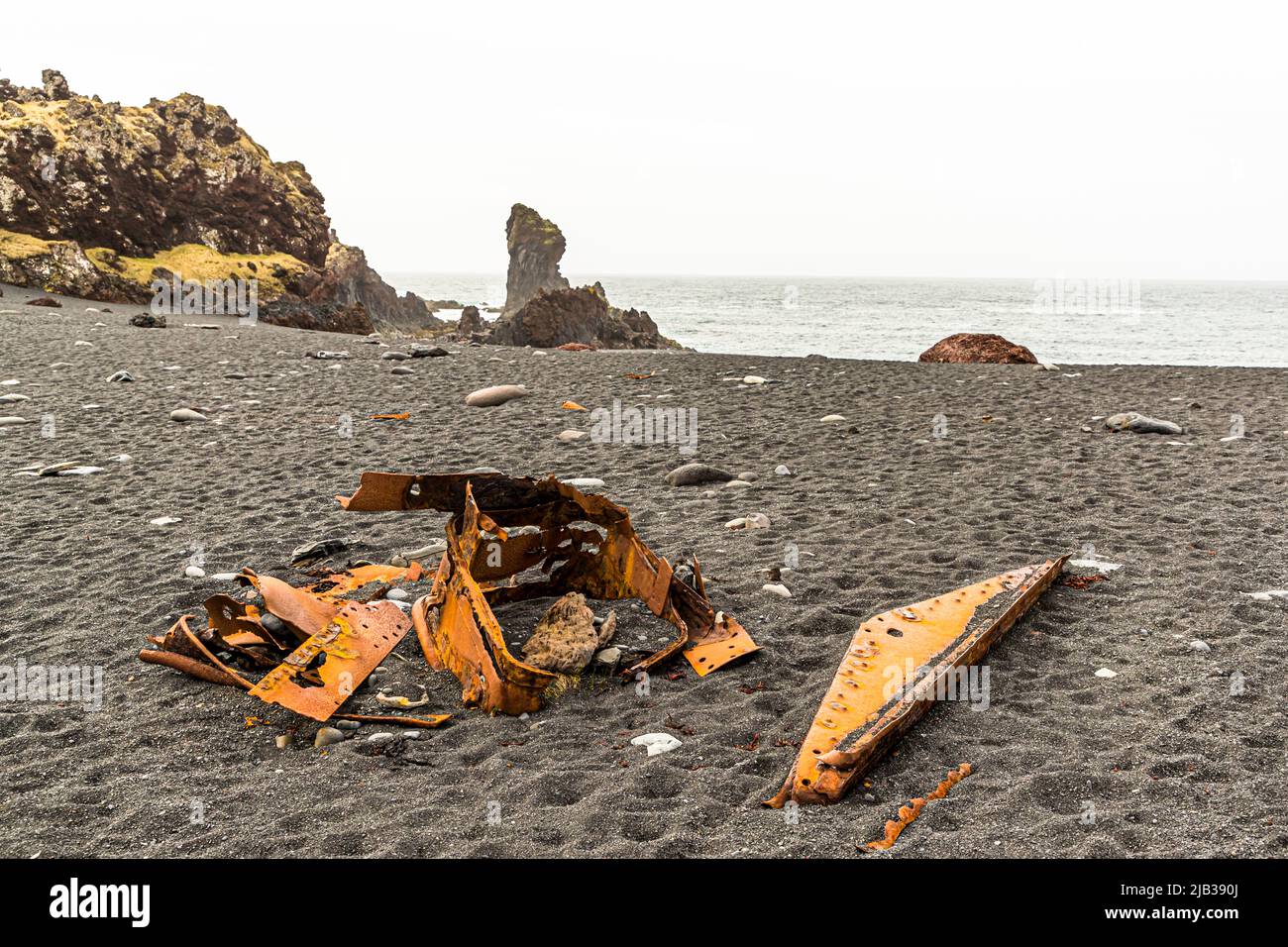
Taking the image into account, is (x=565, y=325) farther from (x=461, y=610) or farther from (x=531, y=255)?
(x=531, y=255)

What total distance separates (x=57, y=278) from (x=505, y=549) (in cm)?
2393

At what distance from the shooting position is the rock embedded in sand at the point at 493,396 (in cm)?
998

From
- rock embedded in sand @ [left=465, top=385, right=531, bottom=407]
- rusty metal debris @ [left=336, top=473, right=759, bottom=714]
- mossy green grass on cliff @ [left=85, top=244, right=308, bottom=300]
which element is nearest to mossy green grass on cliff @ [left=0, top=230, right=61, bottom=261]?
mossy green grass on cliff @ [left=85, top=244, right=308, bottom=300]

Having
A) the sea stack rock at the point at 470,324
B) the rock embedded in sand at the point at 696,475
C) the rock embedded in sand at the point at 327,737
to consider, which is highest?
the sea stack rock at the point at 470,324

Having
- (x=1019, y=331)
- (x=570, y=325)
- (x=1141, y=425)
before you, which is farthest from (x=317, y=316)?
(x=1019, y=331)

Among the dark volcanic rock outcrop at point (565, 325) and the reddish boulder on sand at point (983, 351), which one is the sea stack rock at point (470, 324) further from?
the reddish boulder on sand at point (983, 351)

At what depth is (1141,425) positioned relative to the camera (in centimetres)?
799

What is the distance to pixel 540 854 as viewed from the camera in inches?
91.0

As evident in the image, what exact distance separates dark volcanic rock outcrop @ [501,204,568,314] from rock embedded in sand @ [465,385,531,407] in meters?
55.3

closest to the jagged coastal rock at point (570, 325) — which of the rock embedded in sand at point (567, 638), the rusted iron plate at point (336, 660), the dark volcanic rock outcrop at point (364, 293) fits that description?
the dark volcanic rock outcrop at point (364, 293)

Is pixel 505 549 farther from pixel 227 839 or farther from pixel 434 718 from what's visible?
pixel 227 839

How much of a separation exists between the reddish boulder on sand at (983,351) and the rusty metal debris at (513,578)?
461 inches

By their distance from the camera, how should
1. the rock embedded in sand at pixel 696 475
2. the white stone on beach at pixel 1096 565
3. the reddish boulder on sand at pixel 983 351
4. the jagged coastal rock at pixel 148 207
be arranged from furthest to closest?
the jagged coastal rock at pixel 148 207 < the reddish boulder on sand at pixel 983 351 < the rock embedded in sand at pixel 696 475 < the white stone on beach at pixel 1096 565
